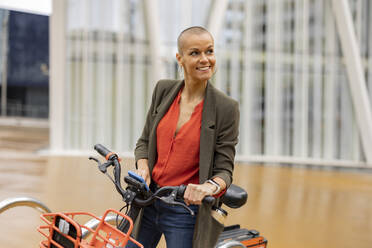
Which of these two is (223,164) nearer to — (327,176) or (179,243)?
(179,243)

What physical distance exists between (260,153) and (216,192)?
38.4ft

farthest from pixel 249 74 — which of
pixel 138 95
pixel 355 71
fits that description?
pixel 138 95

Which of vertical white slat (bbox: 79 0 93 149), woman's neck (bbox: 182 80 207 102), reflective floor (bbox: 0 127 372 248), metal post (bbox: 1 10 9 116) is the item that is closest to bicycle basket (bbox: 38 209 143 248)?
woman's neck (bbox: 182 80 207 102)

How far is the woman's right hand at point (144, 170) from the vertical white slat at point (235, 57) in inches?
444

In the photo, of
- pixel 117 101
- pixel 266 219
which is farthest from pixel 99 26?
pixel 266 219

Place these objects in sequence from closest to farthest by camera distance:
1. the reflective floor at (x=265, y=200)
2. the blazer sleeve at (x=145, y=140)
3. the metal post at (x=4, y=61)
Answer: the blazer sleeve at (x=145, y=140) → the reflective floor at (x=265, y=200) → the metal post at (x=4, y=61)

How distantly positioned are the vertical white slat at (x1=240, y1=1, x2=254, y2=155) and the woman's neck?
37.0 feet

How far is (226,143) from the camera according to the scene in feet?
6.20

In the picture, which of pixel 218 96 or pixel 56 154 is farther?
pixel 56 154

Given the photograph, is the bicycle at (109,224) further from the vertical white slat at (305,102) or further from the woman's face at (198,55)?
the vertical white slat at (305,102)

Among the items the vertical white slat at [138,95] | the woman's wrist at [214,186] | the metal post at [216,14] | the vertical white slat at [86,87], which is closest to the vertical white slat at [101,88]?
the vertical white slat at [86,87]

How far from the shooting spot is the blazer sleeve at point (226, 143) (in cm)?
190

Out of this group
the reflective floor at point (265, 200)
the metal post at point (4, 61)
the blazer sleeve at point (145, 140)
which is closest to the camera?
the blazer sleeve at point (145, 140)

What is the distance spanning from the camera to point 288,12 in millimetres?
12961
